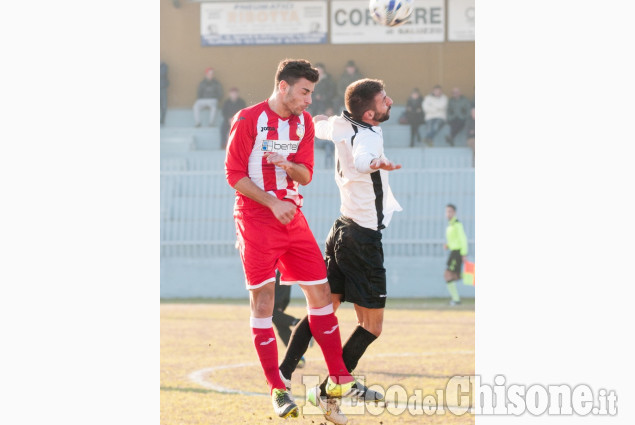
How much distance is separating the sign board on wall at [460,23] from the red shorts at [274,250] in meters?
19.7

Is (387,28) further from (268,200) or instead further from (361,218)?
(268,200)

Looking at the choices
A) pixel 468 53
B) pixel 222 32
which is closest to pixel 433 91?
pixel 468 53

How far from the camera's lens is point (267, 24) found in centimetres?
2541

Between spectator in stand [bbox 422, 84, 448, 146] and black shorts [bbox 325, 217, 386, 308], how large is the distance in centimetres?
1778

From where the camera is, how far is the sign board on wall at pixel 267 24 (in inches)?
992

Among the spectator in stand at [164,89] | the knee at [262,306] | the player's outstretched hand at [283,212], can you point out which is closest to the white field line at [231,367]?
the knee at [262,306]

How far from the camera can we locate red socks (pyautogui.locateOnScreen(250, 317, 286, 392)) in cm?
585

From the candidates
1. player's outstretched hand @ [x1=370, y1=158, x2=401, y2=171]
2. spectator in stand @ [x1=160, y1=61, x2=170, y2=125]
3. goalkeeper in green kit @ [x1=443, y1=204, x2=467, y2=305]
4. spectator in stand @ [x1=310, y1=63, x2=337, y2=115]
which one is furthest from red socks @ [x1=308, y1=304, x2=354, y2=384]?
spectator in stand @ [x1=160, y1=61, x2=170, y2=125]

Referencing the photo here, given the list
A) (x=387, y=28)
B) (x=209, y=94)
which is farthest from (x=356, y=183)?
(x=387, y=28)

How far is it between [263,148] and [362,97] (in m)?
0.81

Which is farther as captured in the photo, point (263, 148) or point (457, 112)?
point (457, 112)

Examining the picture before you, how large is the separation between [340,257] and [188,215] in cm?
1722

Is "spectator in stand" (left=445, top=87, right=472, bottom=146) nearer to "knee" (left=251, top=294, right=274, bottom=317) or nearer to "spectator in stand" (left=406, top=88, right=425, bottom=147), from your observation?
"spectator in stand" (left=406, top=88, right=425, bottom=147)

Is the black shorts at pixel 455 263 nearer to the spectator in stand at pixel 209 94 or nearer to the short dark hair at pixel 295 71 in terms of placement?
the spectator in stand at pixel 209 94
